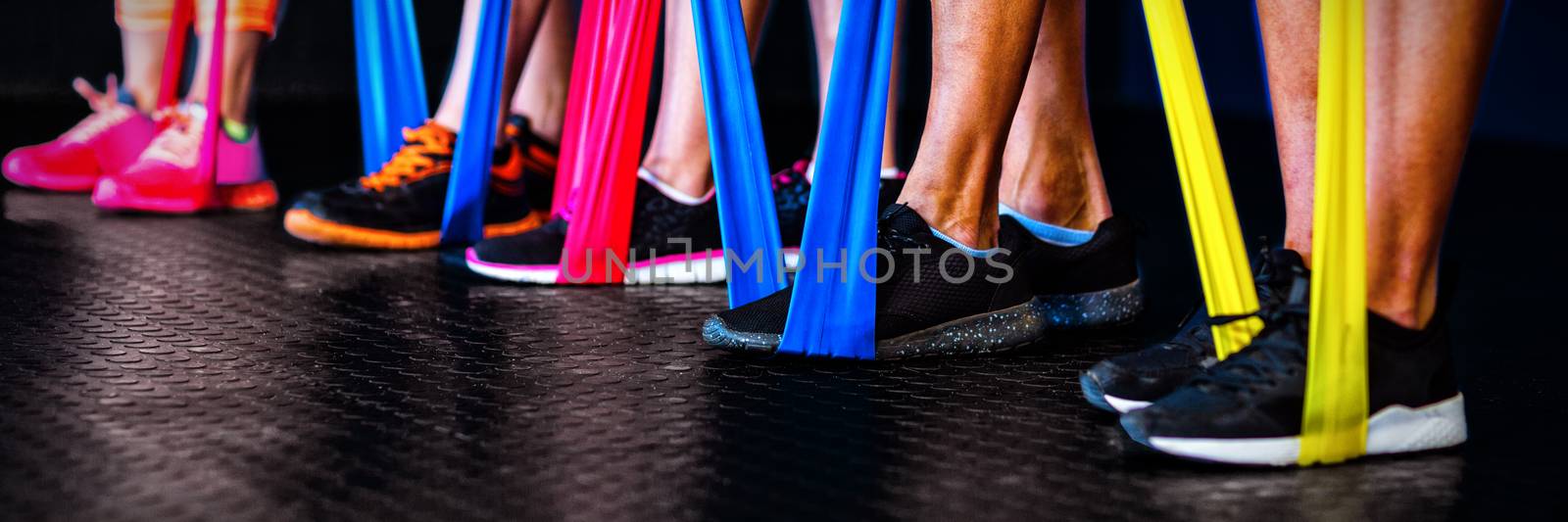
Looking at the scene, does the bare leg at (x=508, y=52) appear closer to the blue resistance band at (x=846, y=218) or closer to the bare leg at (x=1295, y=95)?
the blue resistance band at (x=846, y=218)

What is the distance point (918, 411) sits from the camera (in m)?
0.95

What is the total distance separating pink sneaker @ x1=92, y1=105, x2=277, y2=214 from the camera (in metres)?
1.82

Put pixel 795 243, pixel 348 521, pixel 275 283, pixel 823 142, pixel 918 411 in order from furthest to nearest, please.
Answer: pixel 795 243 < pixel 275 283 < pixel 823 142 < pixel 918 411 < pixel 348 521

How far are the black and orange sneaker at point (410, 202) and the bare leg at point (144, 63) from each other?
2.20 ft

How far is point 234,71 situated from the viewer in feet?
6.45

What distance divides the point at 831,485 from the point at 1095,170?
23.3 inches

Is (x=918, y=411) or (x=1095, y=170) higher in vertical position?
(x=1095, y=170)

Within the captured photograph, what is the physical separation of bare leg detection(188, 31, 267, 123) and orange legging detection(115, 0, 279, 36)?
2 cm

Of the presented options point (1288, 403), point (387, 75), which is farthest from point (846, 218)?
point (387, 75)

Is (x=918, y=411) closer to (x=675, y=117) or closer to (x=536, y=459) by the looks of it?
(x=536, y=459)

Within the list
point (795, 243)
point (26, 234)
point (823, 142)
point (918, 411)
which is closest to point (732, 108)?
point (823, 142)

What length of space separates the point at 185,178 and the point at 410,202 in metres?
0.43

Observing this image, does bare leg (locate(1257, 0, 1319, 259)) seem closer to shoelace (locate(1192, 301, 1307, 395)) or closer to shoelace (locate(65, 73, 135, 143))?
shoelace (locate(1192, 301, 1307, 395))

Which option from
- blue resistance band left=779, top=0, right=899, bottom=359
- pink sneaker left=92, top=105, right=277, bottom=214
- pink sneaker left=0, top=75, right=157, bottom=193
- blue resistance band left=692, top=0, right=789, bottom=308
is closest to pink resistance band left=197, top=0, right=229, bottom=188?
pink sneaker left=92, top=105, right=277, bottom=214
